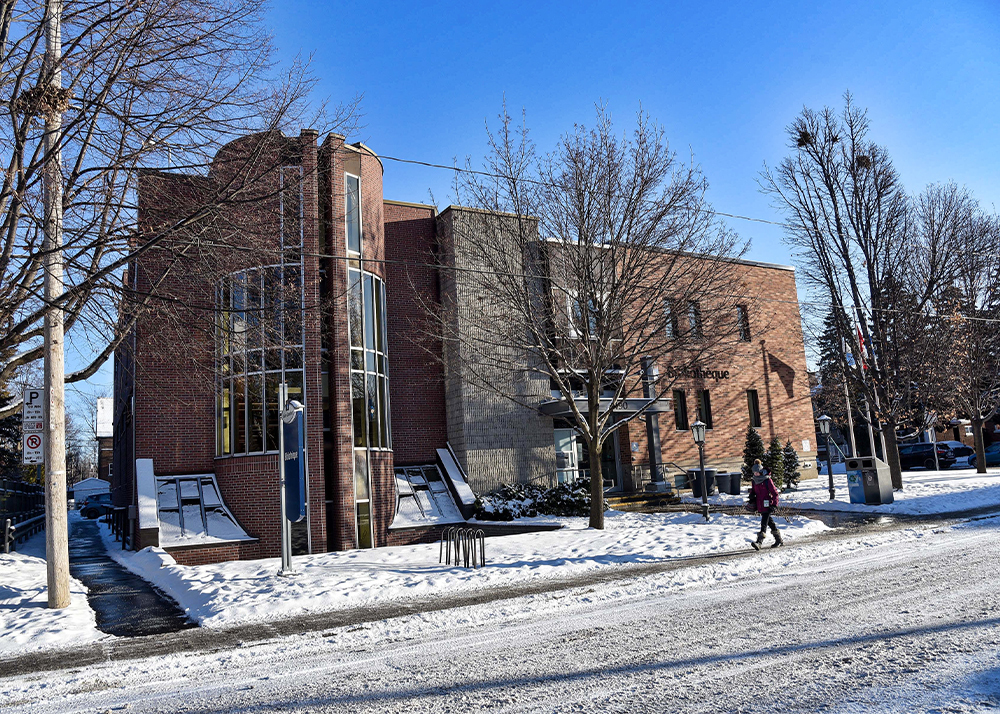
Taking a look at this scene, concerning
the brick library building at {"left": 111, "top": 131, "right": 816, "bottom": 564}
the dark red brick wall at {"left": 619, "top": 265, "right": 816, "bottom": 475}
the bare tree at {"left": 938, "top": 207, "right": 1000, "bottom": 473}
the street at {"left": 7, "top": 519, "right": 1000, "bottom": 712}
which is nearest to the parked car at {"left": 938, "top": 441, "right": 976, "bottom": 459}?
the bare tree at {"left": 938, "top": 207, "right": 1000, "bottom": 473}

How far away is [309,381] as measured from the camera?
18609 mm

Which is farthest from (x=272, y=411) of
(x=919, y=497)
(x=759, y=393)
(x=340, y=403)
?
(x=759, y=393)

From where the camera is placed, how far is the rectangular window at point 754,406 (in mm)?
31266

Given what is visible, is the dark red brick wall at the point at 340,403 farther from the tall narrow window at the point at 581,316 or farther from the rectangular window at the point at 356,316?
the tall narrow window at the point at 581,316

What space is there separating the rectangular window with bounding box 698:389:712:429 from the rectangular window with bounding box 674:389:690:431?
857mm

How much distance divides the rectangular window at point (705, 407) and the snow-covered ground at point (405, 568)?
11.3 metres

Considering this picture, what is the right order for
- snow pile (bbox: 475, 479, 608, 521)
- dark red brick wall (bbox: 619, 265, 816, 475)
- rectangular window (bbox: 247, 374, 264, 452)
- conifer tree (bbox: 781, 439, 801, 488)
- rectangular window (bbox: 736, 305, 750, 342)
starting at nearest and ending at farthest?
1. rectangular window (bbox: 247, 374, 264, 452)
2. rectangular window (bbox: 736, 305, 750, 342)
3. snow pile (bbox: 475, 479, 608, 521)
4. conifer tree (bbox: 781, 439, 801, 488)
5. dark red brick wall (bbox: 619, 265, 816, 475)

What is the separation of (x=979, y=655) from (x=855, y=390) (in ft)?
73.7

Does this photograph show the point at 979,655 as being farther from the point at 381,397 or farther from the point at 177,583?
the point at 381,397

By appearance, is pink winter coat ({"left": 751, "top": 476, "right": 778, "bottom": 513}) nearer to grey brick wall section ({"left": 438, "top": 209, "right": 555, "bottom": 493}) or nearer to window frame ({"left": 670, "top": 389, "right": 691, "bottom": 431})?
grey brick wall section ({"left": 438, "top": 209, "right": 555, "bottom": 493})

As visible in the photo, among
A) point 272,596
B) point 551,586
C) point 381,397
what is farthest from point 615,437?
point 272,596

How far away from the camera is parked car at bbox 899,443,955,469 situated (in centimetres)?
3991

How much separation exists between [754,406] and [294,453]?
23676 millimetres

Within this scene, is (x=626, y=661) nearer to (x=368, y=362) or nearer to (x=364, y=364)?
(x=364, y=364)
